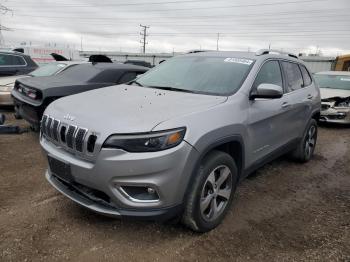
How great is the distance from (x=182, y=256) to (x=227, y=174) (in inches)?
34.9

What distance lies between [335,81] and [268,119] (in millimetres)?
7844

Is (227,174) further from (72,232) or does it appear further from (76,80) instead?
(76,80)

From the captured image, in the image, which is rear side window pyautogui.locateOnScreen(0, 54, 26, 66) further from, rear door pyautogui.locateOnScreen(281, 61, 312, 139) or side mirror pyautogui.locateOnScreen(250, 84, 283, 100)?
side mirror pyautogui.locateOnScreen(250, 84, 283, 100)

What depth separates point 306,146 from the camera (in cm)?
562

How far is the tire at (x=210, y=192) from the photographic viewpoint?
2.93m

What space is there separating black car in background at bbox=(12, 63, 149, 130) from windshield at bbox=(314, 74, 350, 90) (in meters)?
6.37

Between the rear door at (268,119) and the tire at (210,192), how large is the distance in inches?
19.6

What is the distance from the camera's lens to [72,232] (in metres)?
3.16

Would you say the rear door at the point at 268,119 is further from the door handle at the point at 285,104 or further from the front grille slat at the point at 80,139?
the front grille slat at the point at 80,139

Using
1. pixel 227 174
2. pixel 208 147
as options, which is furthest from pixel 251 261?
pixel 208 147

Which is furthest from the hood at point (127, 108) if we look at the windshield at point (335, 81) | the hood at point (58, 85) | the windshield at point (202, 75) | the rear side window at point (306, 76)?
the windshield at point (335, 81)

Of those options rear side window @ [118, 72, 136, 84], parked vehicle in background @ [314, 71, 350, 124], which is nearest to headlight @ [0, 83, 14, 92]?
rear side window @ [118, 72, 136, 84]

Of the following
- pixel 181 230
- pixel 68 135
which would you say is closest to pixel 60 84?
pixel 68 135

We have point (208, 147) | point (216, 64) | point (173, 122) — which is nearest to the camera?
point (173, 122)
